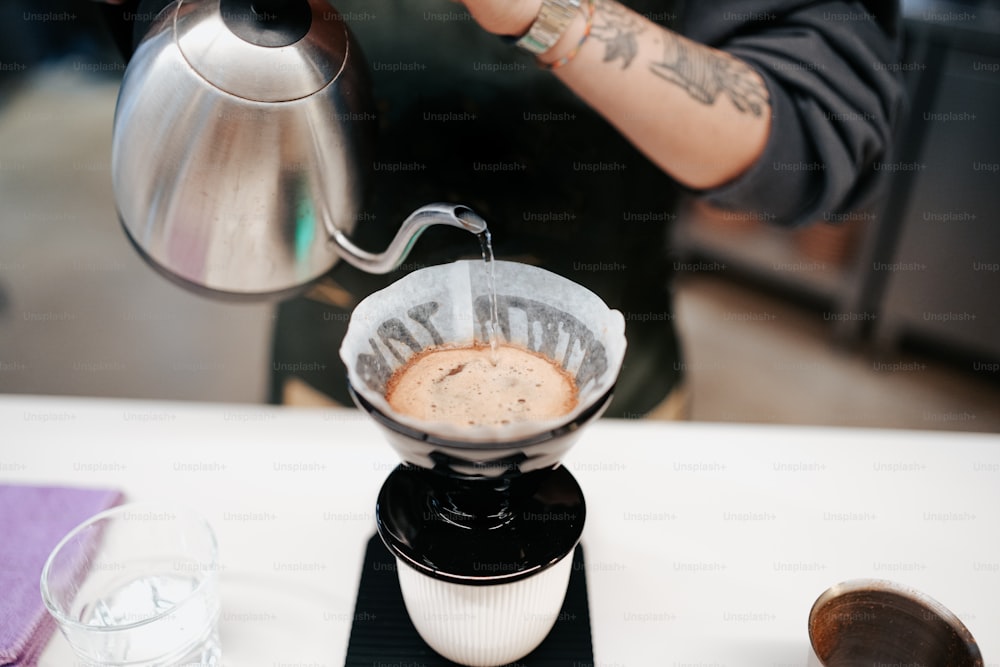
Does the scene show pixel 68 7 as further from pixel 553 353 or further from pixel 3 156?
pixel 553 353

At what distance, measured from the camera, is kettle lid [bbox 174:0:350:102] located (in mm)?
746

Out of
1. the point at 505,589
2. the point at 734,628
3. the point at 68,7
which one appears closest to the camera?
the point at 505,589

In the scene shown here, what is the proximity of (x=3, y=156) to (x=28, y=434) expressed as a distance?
2886 mm

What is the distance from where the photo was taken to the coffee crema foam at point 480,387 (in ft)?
2.37

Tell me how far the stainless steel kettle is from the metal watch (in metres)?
0.24

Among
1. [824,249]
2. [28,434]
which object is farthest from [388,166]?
[824,249]

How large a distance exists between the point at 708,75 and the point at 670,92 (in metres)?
0.07

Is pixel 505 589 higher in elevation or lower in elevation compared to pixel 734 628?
higher

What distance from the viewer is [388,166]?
1292mm

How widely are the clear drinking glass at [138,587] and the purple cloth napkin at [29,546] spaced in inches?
1.7

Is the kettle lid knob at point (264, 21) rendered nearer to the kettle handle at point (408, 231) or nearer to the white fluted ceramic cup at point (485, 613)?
the kettle handle at point (408, 231)

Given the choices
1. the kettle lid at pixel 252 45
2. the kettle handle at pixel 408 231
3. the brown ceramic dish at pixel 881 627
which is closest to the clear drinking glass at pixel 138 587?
the kettle handle at pixel 408 231

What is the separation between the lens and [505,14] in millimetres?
941

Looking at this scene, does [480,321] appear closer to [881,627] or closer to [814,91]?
[881,627]
